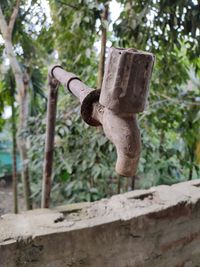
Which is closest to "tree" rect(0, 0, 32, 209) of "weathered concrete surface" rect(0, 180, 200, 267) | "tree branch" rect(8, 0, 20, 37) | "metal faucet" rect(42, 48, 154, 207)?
"tree branch" rect(8, 0, 20, 37)

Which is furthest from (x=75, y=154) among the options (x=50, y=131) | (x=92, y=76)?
(x=50, y=131)

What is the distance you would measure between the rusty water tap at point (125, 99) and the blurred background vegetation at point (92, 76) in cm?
104

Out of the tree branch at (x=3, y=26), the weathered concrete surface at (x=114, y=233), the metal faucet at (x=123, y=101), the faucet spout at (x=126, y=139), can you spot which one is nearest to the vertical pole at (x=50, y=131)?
the weathered concrete surface at (x=114, y=233)

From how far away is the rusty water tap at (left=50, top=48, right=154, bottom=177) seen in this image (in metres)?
0.53

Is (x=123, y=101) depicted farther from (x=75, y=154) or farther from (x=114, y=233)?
(x=75, y=154)

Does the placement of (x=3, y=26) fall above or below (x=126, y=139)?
above

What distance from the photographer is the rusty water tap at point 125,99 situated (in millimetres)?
529

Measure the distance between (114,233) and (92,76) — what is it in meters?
1.24

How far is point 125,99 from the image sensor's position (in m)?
0.55

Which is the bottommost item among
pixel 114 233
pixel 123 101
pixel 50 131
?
pixel 114 233

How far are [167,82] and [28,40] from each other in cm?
98

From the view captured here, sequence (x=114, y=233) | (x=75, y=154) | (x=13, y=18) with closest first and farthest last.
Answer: (x=114, y=233) < (x=13, y=18) < (x=75, y=154)

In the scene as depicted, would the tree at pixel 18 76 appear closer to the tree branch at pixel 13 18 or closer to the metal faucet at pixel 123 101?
the tree branch at pixel 13 18

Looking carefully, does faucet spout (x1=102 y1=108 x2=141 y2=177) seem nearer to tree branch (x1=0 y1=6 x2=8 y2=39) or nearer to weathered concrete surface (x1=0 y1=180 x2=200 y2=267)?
weathered concrete surface (x1=0 y1=180 x2=200 y2=267)
